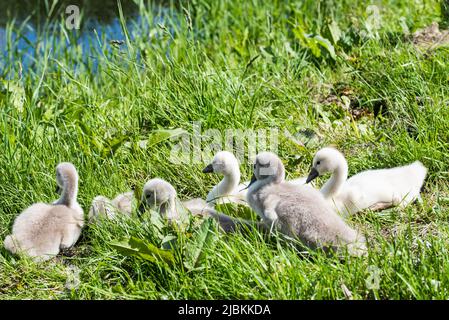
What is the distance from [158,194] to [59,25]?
427 cm

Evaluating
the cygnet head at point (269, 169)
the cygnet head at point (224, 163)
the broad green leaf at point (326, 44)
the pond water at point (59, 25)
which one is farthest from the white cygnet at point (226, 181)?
the pond water at point (59, 25)

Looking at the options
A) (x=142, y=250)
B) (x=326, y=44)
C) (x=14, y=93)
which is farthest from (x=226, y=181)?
(x=14, y=93)

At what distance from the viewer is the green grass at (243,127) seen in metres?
3.80

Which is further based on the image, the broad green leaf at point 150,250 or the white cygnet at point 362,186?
the white cygnet at point 362,186

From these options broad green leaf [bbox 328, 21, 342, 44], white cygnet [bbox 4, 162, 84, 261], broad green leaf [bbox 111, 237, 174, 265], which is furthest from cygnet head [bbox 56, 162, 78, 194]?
broad green leaf [bbox 328, 21, 342, 44]

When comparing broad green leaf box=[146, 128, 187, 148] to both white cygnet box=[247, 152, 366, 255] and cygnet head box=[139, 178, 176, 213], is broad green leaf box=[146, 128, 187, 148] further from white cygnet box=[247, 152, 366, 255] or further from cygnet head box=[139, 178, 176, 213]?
white cygnet box=[247, 152, 366, 255]

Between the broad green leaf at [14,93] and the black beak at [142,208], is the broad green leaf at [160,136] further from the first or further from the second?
the broad green leaf at [14,93]

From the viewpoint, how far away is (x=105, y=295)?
401cm

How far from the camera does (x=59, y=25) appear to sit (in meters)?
8.23

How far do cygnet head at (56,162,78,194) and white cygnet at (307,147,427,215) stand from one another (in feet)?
4.31

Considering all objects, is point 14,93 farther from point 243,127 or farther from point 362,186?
point 362,186

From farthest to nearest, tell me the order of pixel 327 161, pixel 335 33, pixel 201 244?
pixel 335 33, pixel 327 161, pixel 201 244

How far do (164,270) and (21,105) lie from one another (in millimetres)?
2517
